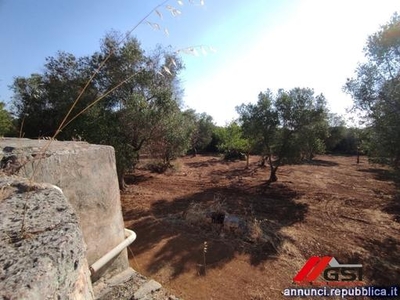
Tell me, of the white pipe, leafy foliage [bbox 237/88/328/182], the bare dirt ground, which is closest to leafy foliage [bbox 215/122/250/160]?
leafy foliage [bbox 237/88/328/182]

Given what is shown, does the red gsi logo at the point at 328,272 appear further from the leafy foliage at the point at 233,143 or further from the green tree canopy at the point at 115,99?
the leafy foliage at the point at 233,143

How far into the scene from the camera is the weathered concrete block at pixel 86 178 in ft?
6.75

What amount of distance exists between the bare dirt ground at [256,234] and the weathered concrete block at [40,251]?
4.85 metres

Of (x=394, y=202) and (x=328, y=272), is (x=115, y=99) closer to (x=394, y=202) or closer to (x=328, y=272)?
(x=328, y=272)

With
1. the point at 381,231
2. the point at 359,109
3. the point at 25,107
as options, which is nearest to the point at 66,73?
the point at 25,107

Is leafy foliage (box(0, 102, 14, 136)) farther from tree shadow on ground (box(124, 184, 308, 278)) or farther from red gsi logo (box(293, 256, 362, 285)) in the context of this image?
red gsi logo (box(293, 256, 362, 285))

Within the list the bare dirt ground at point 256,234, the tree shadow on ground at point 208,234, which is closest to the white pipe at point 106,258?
the bare dirt ground at point 256,234

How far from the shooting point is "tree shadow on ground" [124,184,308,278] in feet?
21.0

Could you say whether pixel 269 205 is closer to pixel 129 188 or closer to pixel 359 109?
pixel 359 109

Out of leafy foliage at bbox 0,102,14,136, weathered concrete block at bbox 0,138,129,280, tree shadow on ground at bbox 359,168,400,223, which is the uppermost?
leafy foliage at bbox 0,102,14,136

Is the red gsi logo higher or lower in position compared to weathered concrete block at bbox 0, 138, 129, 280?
lower

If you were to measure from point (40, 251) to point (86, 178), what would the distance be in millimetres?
1893

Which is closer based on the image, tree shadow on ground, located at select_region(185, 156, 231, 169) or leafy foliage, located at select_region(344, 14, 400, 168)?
leafy foliage, located at select_region(344, 14, 400, 168)

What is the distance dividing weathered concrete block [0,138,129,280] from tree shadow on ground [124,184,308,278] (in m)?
3.50
